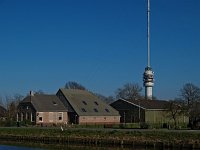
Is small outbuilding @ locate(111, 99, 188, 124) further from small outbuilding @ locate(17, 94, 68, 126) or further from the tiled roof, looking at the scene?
small outbuilding @ locate(17, 94, 68, 126)

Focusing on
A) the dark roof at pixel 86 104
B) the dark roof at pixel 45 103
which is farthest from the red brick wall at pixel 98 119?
the dark roof at pixel 45 103

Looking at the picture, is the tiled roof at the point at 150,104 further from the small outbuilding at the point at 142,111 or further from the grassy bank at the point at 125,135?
the grassy bank at the point at 125,135

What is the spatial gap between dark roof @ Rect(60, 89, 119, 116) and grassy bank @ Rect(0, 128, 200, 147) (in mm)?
30775

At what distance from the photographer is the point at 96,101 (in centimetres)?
10038

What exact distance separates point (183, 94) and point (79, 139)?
146ft

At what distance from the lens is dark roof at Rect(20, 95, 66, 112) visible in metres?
90.5

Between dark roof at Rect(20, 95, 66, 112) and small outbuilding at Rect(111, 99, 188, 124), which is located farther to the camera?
small outbuilding at Rect(111, 99, 188, 124)

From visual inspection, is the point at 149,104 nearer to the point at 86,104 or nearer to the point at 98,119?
the point at 98,119

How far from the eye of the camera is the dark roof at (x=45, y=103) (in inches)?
3563

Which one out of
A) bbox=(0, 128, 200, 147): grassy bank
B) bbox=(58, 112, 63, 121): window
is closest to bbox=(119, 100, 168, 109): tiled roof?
bbox=(58, 112, 63, 121): window

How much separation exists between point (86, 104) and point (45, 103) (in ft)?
28.9

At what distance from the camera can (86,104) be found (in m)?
96.4

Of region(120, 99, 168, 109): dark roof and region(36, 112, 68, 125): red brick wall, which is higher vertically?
region(120, 99, 168, 109): dark roof

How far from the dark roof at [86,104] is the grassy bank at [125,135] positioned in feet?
101
